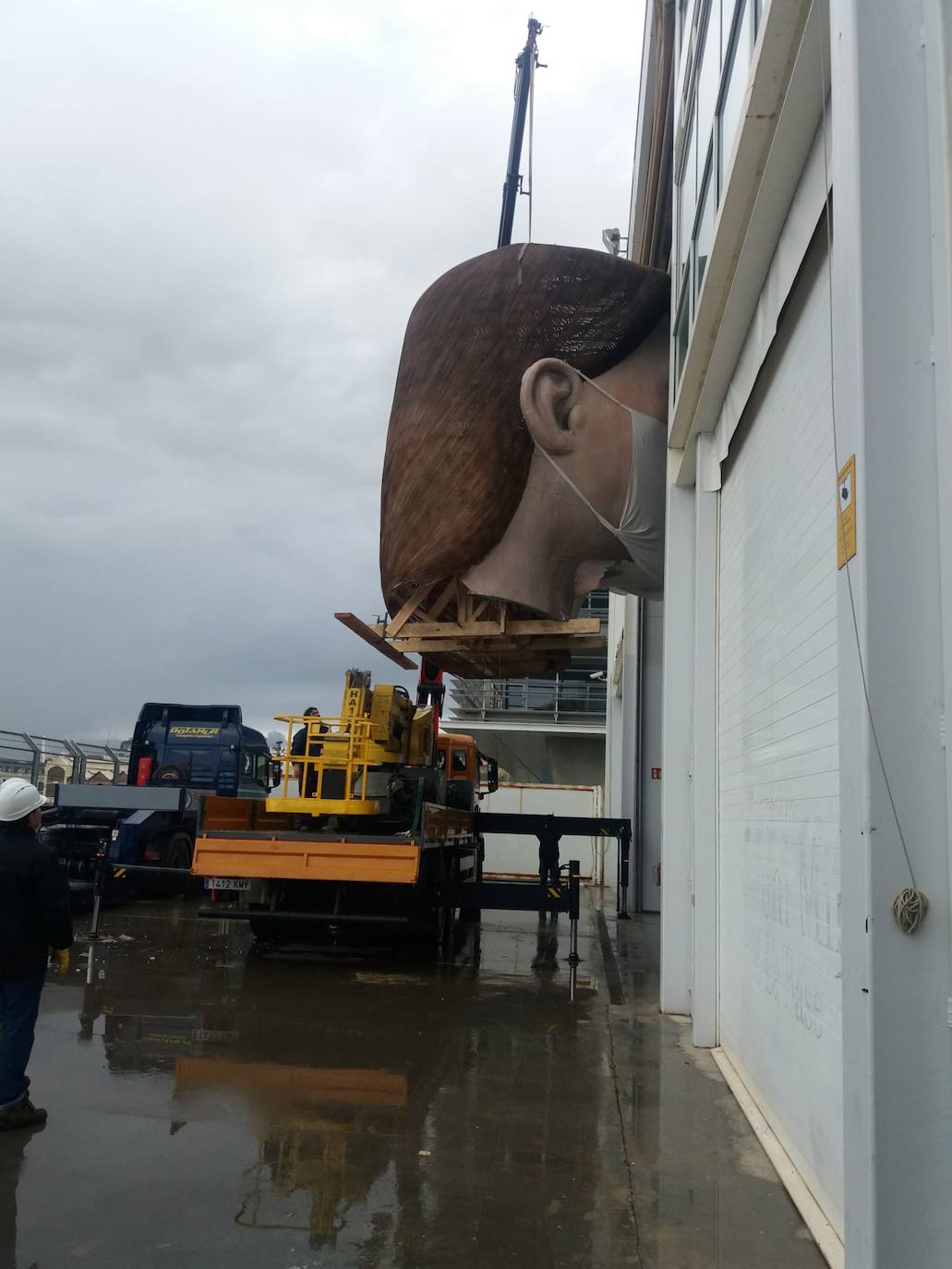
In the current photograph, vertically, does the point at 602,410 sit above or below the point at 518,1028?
above

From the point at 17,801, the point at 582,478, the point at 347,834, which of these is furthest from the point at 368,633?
the point at 17,801

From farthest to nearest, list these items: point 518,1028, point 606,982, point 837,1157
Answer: point 606,982 < point 518,1028 < point 837,1157

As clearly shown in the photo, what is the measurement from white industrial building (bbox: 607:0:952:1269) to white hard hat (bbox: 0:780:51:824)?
12.3ft

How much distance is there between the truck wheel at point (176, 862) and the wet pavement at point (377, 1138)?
206 inches

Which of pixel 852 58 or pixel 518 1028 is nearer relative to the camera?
pixel 852 58

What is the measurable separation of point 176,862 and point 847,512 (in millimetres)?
12879

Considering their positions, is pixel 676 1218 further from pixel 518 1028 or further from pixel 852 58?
pixel 852 58

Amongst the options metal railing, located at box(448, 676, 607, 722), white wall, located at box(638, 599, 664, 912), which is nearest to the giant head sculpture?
white wall, located at box(638, 599, 664, 912)

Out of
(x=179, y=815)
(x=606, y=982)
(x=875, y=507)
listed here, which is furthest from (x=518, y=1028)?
(x=179, y=815)

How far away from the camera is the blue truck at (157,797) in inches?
502

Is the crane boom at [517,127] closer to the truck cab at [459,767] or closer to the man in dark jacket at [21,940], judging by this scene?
the truck cab at [459,767]

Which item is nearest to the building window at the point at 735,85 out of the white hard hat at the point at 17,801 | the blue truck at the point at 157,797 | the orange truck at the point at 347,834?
the white hard hat at the point at 17,801

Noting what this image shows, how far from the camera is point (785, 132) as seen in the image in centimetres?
409

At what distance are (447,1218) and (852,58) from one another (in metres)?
4.29
